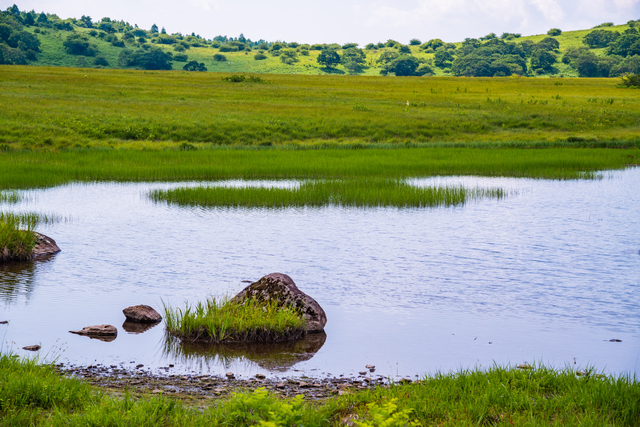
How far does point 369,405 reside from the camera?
5.19m

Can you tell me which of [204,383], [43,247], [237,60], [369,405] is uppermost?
[237,60]

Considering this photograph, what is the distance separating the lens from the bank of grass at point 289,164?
26453mm

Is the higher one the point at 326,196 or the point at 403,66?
the point at 403,66

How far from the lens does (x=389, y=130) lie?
146 feet

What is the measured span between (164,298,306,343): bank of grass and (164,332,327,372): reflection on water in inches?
4.2

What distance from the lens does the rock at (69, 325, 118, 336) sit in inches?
338

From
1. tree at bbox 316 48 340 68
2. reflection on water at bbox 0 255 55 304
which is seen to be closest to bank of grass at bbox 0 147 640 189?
reflection on water at bbox 0 255 55 304

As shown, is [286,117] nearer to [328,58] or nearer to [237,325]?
[237,325]

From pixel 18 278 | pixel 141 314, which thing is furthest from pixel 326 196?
pixel 141 314

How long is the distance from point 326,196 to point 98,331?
1333cm

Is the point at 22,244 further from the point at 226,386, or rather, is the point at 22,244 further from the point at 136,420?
the point at 136,420

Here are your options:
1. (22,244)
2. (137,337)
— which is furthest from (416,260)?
(22,244)

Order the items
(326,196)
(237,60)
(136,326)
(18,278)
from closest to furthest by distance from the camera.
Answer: (136,326)
(18,278)
(326,196)
(237,60)

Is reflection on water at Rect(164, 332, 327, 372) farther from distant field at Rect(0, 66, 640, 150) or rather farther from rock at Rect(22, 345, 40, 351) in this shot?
distant field at Rect(0, 66, 640, 150)
